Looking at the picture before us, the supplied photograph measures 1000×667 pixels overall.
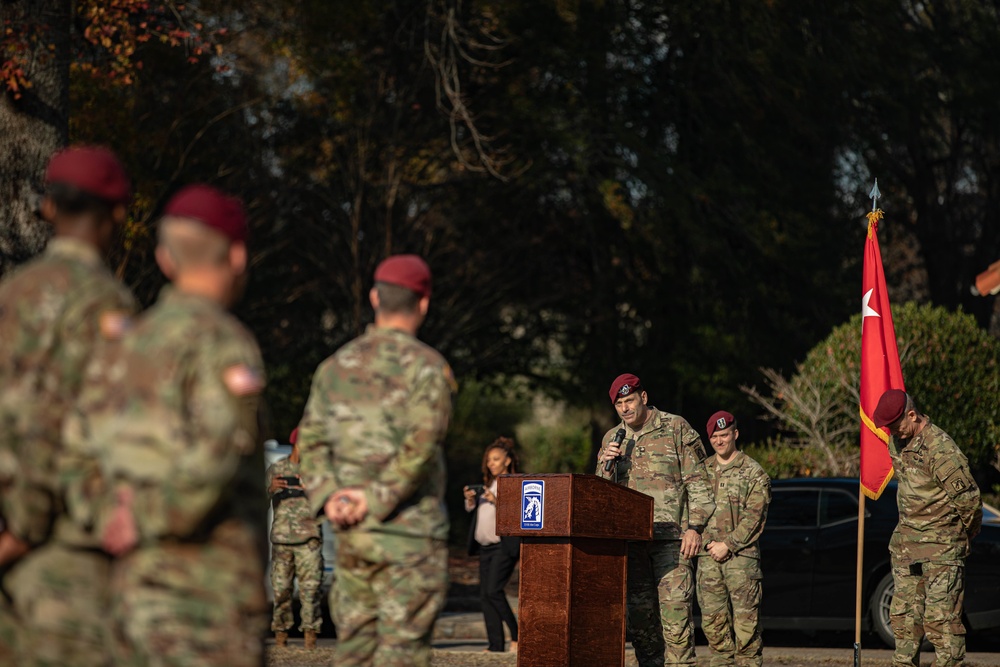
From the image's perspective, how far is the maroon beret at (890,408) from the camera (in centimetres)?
1086

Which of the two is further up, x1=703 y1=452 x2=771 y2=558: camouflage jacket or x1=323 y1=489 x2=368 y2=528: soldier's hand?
x1=703 y1=452 x2=771 y2=558: camouflage jacket

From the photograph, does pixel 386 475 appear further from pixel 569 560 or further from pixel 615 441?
pixel 615 441

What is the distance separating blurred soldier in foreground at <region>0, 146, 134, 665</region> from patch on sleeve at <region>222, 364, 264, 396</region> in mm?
485

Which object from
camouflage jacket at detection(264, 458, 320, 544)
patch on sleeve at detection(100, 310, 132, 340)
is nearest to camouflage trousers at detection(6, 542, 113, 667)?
patch on sleeve at detection(100, 310, 132, 340)

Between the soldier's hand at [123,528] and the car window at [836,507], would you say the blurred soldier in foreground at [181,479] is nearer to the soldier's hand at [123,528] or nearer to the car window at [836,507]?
the soldier's hand at [123,528]

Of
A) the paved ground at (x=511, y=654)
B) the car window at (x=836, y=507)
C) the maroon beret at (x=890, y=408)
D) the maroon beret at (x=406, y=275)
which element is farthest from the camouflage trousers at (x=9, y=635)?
the car window at (x=836, y=507)

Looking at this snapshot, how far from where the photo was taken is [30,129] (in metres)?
14.2

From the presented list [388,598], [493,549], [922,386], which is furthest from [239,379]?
[922,386]

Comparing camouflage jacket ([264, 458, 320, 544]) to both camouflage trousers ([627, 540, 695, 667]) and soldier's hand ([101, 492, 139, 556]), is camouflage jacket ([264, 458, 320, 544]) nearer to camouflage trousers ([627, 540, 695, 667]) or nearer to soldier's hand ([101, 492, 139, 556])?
camouflage trousers ([627, 540, 695, 667])

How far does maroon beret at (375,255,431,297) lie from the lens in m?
6.22

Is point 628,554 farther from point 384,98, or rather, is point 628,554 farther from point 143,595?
point 384,98

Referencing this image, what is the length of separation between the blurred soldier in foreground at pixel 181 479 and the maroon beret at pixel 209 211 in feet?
0.79

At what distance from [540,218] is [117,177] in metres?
21.2

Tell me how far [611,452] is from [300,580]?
490cm
